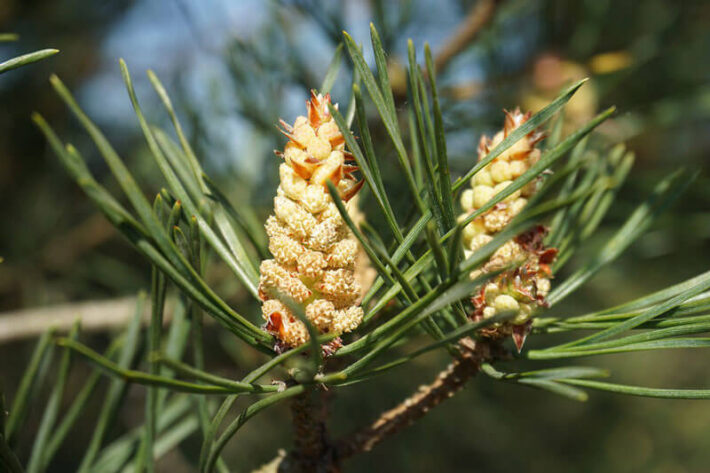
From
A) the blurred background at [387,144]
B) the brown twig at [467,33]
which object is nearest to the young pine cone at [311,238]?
the blurred background at [387,144]

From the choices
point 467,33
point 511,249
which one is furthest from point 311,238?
point 467,33

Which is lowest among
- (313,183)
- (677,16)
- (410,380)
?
(410,380)

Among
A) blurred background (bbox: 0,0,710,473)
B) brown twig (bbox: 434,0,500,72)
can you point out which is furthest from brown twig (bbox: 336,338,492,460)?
brown twig (bbox: 434,0,500,72)

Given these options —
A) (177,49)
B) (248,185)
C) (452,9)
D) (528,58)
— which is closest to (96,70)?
(177,49)

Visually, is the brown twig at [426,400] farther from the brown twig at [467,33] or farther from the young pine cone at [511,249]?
the brown twig at [467,33]

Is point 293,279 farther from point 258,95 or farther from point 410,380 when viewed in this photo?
point 410,380

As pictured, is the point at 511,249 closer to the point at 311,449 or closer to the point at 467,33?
the point at 311,449

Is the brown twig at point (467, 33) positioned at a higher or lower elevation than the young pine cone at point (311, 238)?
higher
